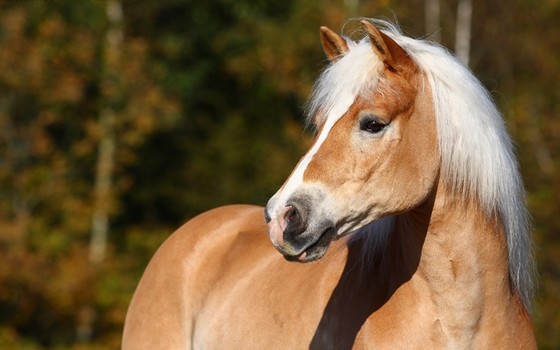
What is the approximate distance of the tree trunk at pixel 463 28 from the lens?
63.8 feet

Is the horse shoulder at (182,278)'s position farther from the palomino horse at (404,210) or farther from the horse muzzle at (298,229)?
the horse muzzle at (298,229)

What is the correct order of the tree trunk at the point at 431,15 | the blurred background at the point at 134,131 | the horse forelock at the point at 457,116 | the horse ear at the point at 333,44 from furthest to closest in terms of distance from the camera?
the tree trunk at the point at 431,15, the blurred background at the point at 134,131, the horse ear at the point at 333,44, the horse forelock at the point at 457,116

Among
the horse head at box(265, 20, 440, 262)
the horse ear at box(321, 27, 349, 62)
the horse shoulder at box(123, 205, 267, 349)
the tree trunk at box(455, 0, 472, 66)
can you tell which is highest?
the horse ear at box(321, 27, 349, 62)

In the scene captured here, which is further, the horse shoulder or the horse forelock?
the horse shoulder

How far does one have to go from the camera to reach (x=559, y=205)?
18656 millimetres

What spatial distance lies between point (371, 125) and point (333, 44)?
0.62 metres

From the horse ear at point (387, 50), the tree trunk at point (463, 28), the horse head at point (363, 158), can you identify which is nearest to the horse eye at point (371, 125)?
→ the horse head at point (363, 158)

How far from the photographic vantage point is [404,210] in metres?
4.41

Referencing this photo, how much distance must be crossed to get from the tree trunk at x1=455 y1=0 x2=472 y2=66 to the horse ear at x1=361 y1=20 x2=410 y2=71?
15.3 meters

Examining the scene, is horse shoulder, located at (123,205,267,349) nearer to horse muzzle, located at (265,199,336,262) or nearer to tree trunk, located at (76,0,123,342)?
horse muzzle, located at (265,199,336,262)

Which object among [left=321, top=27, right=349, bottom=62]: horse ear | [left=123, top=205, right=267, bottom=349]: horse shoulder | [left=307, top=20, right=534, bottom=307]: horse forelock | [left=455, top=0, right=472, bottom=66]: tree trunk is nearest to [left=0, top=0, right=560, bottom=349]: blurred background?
[left=455, top=0, right=472, bottom=66]: tree trunk

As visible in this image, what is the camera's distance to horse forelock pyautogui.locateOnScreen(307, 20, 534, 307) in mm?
4418

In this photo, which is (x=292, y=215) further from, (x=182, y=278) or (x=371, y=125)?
(x=182, y=278)

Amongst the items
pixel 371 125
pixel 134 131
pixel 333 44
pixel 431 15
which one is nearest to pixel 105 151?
pixel 134 131
